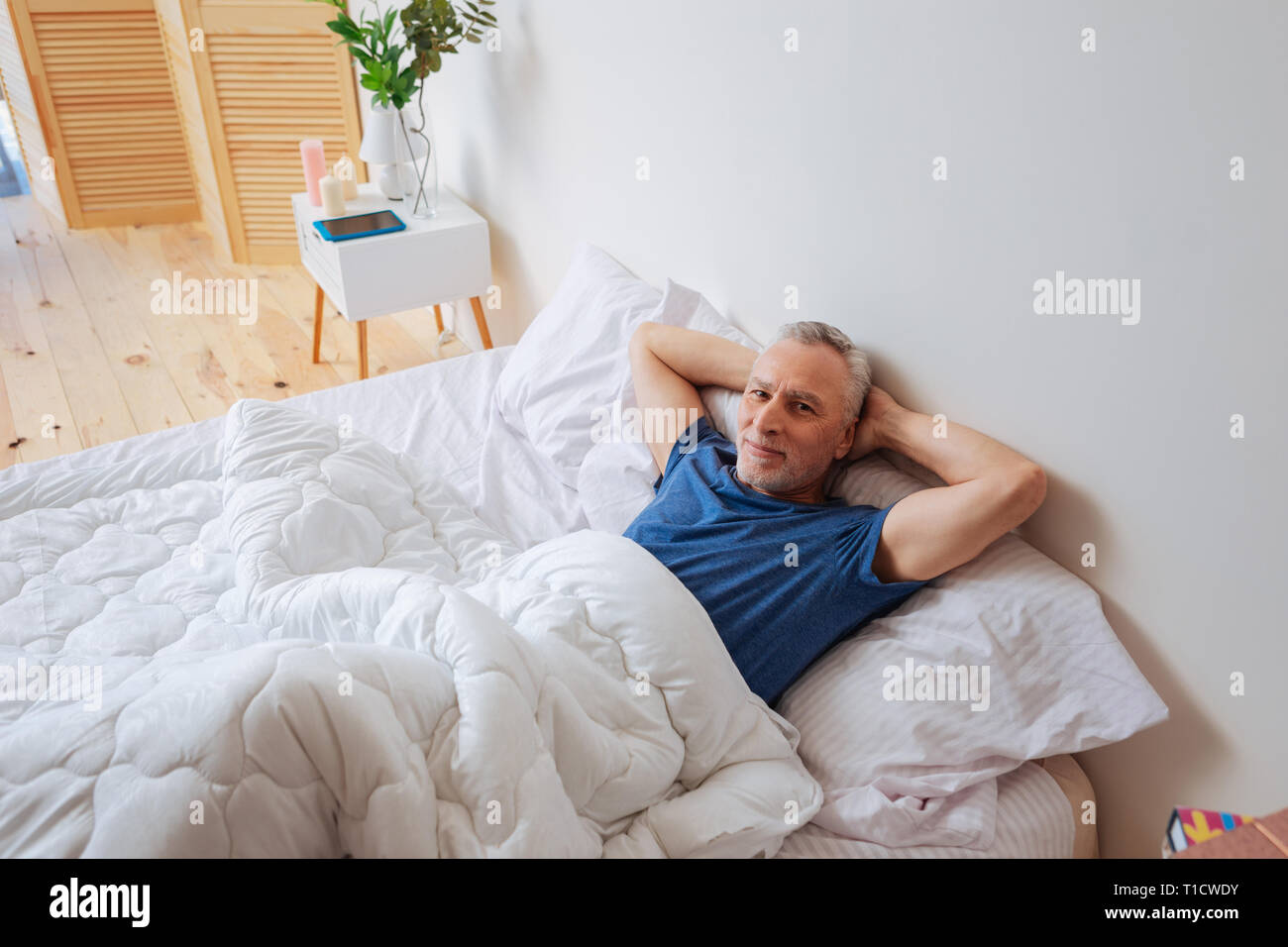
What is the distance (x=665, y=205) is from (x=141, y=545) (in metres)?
1.19

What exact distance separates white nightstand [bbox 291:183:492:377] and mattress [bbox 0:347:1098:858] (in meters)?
0.51

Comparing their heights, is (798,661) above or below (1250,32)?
below

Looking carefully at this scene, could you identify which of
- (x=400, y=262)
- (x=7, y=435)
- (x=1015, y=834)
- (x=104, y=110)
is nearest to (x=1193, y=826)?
(x=1015, y=834)

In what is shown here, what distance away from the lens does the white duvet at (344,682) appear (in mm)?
904

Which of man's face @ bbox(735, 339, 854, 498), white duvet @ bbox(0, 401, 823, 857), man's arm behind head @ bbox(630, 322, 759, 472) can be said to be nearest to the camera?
white duvet @ bbox(0, 401, 823, 857)

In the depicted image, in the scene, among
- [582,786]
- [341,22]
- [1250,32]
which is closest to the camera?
[1250,32]

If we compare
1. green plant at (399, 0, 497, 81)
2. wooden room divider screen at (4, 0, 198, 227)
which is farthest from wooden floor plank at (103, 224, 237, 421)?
green plant at (399, 0, 497, 81)

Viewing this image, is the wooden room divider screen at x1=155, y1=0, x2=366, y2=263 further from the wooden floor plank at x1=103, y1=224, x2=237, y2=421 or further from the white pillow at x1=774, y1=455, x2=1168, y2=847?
the white pillow at x1=774, y1=455, x2=1168, y2=847

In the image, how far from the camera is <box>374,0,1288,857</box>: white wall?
1.04 metres

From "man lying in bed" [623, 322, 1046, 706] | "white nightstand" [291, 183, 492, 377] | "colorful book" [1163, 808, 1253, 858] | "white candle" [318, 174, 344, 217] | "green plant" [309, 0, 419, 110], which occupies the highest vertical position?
"green plant" [309, 0, 419, 110]
